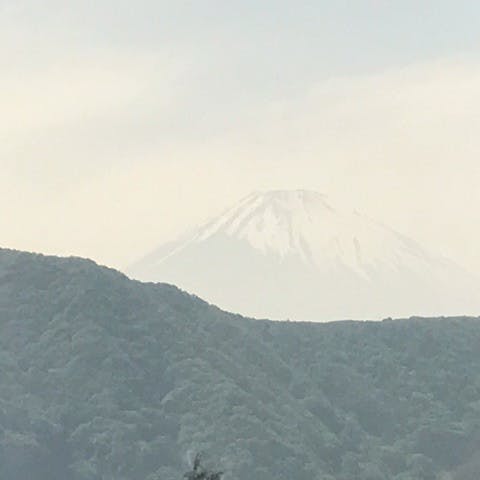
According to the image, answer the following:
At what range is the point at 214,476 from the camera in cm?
9319
